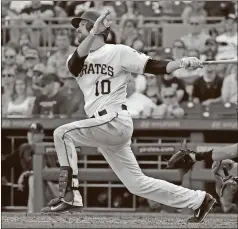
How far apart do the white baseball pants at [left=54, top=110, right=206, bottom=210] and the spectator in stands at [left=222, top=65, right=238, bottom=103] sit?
1980mm

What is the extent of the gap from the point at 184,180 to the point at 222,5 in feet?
7.87

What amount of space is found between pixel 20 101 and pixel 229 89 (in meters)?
1.68

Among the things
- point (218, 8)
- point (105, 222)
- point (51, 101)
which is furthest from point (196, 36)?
point (105, 222)

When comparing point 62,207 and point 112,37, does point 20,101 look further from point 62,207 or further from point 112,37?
point 62,207

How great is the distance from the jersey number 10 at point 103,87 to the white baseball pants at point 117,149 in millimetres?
125

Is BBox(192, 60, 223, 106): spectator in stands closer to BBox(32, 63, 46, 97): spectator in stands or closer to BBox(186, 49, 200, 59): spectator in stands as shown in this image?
BBox(186, 49, 200, 59): spectator in stands

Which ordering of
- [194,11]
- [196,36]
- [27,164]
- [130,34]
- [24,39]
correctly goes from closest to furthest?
[27,164], [196,36], [130,34], [24,39], [194,11]

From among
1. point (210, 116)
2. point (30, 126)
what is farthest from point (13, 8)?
point (210, 116)

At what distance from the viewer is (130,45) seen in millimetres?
7172

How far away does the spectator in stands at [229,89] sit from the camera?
264 inches

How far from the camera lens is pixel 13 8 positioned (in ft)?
26.0

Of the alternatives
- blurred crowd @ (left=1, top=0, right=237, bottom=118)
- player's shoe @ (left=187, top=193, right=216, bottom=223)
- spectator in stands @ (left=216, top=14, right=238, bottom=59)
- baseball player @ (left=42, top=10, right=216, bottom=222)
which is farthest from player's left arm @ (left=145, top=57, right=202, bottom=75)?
spectator in stands @ (left=216, top=14, right=238, bottom=59)

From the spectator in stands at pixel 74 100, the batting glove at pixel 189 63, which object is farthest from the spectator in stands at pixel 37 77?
the batting glove at pixel 189 63

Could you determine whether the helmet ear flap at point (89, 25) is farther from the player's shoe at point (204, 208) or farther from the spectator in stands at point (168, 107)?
the spectator in stands at point (168, 107)
